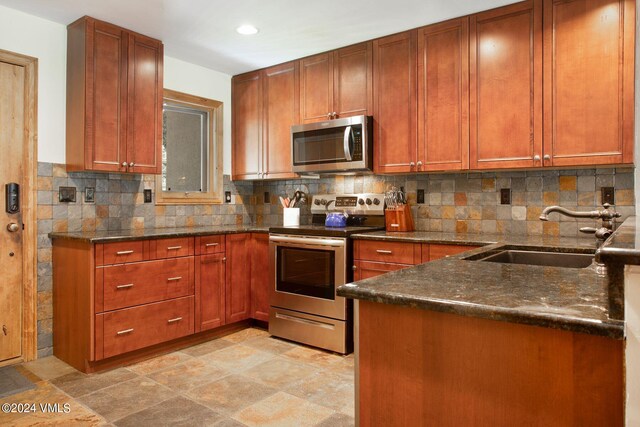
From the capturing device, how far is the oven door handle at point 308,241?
311cm

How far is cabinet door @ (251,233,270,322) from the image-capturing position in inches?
144

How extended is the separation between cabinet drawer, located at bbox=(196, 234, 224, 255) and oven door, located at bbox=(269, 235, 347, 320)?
40 centimetres

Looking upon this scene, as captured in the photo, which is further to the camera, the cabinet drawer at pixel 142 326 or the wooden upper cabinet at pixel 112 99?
the wooden upper cabinet at pixel 112 99

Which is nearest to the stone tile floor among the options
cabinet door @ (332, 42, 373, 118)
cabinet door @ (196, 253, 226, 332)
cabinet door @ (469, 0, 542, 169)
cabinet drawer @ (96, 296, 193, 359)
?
cabinet drawer @ (96, 296, 193, 359)

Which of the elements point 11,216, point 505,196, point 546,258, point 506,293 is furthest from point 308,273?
point 506,293

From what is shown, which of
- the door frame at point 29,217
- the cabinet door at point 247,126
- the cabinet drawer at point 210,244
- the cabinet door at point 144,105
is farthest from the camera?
the cabinet door at point 247,126

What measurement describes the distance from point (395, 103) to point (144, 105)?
1904mm

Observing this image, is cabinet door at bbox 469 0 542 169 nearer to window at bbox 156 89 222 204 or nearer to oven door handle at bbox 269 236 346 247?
oven door handle at bbox 269 236 346 247

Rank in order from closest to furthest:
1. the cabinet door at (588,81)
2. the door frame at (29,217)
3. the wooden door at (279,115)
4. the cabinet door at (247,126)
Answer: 1. the cabinet door at (588,81)
2. the door frame at (29,217)
3. the wooden door at (279,115)
4. the cabinet door at (247,126)

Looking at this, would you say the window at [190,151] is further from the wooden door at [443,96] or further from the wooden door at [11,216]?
the wooden door at [443,96]

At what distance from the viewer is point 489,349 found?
955 millimetres

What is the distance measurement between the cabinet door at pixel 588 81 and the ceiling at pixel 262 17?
43cm

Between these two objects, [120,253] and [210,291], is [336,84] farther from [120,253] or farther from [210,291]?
[120,253]

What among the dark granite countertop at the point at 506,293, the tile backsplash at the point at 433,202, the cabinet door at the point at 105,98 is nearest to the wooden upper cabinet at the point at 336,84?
the tile backsplash at the point at 433,202
